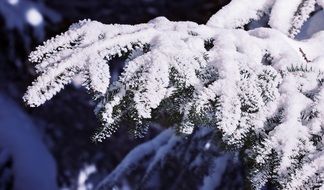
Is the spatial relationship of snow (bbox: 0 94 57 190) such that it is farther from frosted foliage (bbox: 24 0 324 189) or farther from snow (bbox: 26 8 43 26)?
frosted foliage (bbox: 24 0 324 189)

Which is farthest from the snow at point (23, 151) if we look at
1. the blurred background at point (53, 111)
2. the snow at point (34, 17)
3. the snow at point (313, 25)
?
the snow at point (313, 25)

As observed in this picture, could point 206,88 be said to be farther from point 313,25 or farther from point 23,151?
point 23,151

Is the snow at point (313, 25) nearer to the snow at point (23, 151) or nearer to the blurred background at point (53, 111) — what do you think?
the blurred background at point (53, 111)

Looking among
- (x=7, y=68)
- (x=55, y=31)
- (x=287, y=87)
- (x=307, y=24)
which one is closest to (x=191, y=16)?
(x=55, y=31)

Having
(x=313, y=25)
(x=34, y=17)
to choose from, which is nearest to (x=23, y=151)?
(x=34, y=17)

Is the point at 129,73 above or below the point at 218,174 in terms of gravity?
above

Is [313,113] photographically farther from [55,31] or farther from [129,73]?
[55,31]
